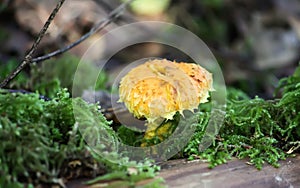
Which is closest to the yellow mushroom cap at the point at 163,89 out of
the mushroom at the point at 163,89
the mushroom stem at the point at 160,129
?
the mushroom at the point at 163,89

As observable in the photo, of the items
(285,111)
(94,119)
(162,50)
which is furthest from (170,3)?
(94,119)

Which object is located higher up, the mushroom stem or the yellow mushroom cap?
the yellow mushroom cap

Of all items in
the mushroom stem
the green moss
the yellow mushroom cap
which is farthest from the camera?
the mushroom stem

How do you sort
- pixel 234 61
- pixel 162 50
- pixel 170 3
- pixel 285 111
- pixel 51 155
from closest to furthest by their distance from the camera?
pixel 51 155, pixel 285 111, pixel 234 61, pixel 162 50, pixel 170 3

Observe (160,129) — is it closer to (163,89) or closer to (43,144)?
(163,89)

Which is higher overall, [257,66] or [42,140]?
[257,66]

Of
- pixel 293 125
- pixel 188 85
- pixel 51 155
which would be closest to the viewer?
pixel 51 155

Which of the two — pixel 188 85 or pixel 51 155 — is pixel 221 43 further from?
pixel 51 155

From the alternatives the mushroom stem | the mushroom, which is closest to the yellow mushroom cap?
the mushroom

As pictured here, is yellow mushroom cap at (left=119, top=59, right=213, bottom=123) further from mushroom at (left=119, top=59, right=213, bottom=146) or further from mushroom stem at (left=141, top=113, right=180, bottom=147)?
mushroom stem at (left=141, top=113, right=180, bottom=147)

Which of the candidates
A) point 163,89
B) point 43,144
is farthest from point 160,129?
point 43,144
